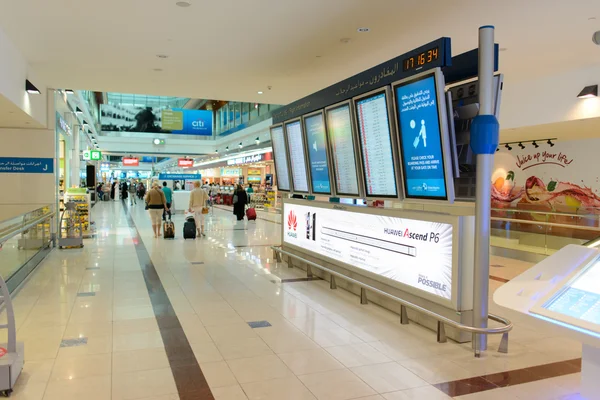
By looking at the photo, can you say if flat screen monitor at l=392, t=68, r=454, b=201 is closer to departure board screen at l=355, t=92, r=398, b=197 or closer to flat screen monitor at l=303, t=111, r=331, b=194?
departure board screen at l=355, t=92, r=398, b=197

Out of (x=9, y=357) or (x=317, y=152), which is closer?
(x=9, y=357)

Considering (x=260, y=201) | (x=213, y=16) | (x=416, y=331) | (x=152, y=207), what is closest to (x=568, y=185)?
(x=416, y=331)

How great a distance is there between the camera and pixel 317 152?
23.0 feet

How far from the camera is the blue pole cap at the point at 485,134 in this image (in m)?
3.90

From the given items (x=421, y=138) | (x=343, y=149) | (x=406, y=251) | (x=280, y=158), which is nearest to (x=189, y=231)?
(x=280, y=158)

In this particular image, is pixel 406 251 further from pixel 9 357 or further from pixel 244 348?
pixel 9 357

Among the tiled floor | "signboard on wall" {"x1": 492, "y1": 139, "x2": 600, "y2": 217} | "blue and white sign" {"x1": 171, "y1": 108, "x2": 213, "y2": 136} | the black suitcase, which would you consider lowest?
the tiled floor

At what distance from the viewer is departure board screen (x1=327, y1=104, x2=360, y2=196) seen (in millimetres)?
6035

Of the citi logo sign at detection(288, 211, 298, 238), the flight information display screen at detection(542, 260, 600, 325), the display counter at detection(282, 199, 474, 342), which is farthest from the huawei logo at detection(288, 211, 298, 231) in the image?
the flight information display screen at detection(542, 260, 600, 325)

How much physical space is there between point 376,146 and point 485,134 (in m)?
1.65

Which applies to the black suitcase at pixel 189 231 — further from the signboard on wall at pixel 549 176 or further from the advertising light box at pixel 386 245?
the signboard on wall at pixel 549 176

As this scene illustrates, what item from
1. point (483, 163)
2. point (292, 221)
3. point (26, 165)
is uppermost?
point (26, 165)

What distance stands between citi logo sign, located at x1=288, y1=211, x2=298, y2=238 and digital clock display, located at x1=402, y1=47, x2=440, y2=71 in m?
3.89

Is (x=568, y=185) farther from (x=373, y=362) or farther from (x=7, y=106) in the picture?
(x=7, y=106)
